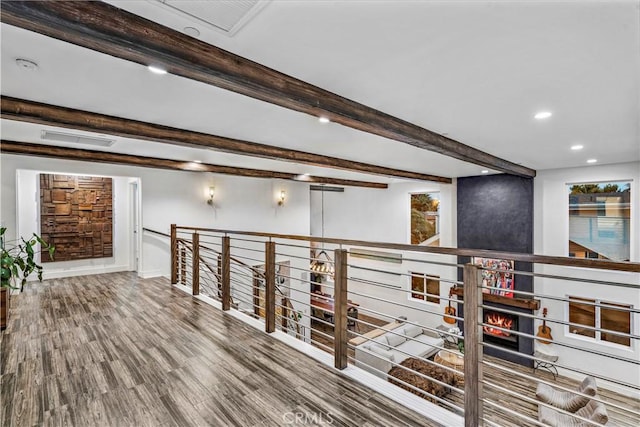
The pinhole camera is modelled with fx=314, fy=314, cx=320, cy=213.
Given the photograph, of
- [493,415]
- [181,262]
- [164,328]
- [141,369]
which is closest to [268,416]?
[141,369]

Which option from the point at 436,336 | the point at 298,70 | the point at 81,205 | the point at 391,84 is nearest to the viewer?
the point at 298,70

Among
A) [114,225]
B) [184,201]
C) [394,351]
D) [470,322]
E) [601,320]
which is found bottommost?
[394,351]

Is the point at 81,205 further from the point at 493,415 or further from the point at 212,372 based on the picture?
the point at 493,415

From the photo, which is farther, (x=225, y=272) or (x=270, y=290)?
(x=225, y=272)

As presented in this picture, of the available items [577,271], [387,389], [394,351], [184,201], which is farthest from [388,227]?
[387,389]

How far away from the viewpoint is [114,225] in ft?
22.0

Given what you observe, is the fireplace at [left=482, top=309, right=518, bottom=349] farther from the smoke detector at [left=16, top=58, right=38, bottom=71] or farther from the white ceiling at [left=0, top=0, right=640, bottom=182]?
the smoke detector at [left=16, top=58, right=38, bottom=71]

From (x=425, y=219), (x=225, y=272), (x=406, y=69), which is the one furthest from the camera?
(x=425, y=219)

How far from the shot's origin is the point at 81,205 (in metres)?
6.32

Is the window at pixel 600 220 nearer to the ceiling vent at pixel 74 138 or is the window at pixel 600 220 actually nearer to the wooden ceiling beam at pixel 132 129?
the wooden ceiling beam at pixel 132 129

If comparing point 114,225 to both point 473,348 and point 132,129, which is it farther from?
point 473,348

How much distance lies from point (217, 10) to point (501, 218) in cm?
767

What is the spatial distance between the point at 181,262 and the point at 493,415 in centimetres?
557

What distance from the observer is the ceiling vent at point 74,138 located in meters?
3.71
